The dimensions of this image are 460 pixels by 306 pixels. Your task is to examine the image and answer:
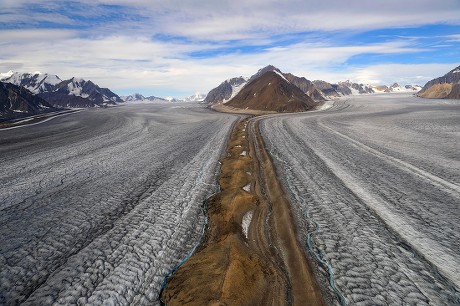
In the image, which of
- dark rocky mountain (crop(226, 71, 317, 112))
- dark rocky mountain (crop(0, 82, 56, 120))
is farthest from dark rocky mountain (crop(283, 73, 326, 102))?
dark rocky mountain (crop(0, 82, 56, 120))

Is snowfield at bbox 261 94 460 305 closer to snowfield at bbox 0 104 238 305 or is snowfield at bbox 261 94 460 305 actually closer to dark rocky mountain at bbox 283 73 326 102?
snowfield at bbox 0 104 238 305

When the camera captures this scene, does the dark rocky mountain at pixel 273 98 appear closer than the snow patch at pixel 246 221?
No

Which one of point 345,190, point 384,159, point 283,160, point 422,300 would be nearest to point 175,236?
point 422,300

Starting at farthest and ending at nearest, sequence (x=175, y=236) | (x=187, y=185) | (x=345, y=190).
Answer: (x=187, y=185) < (x=345, y=190) < (x=175, y=236)

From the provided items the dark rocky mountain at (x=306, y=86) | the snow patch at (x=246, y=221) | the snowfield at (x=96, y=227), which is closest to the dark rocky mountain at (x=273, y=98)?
the dark rocky mountain at (x=306, y=86)

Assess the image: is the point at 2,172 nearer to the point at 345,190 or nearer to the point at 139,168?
the point at 139,168

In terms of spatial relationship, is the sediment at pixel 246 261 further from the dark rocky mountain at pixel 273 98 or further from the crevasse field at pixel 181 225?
the dark rocky mountain at pixel 273 98

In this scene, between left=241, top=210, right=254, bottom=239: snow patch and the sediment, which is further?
left=241, top=210, right=254, bottom=239: snow patch

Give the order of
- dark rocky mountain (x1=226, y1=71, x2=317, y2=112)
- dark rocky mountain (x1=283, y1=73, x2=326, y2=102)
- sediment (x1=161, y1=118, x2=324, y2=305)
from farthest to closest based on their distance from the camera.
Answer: dark rocky mountain (x1=283, y1=73, x2=326, y2=102), dark rocky mountain (x1=226, y1=71, x2=317, y2=112), sediment (x1=161, y1=118, x2=324, y2=305)

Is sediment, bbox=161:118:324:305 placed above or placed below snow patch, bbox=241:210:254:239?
above
